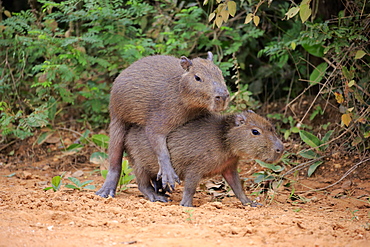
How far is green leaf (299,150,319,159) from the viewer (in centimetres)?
701

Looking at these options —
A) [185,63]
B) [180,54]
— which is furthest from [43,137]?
[185,63]

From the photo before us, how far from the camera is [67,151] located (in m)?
8.21

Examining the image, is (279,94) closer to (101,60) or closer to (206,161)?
(101,60)

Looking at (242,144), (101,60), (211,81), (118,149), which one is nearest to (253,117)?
(242,144)

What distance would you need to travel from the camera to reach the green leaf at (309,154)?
7.01m

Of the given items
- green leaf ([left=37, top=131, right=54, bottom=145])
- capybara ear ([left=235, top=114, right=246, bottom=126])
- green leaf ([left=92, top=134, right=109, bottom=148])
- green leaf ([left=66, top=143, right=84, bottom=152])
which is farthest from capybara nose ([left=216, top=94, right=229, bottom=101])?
green leaf ([left=37, top=131, right=54, bottom=145])

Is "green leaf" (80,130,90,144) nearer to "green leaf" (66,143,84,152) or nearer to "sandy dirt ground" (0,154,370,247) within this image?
"green leaf" (66,143,84,152)

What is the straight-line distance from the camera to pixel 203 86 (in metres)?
5.43

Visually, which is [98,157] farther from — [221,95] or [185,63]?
[221,95]

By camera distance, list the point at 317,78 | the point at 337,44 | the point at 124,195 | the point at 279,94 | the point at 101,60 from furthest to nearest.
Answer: the point at 279,94 → the point at 101,60 → the point at 317,78 → the point at 337,44 → the point at 124,195

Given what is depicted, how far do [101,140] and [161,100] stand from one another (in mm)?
2482

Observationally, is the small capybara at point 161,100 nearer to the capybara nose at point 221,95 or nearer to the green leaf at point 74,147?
the capybara nose at point 221,95

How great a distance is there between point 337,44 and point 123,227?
4155 mm

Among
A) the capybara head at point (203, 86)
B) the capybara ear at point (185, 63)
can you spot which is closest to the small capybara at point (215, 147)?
the capybara head at point (203, 86)
